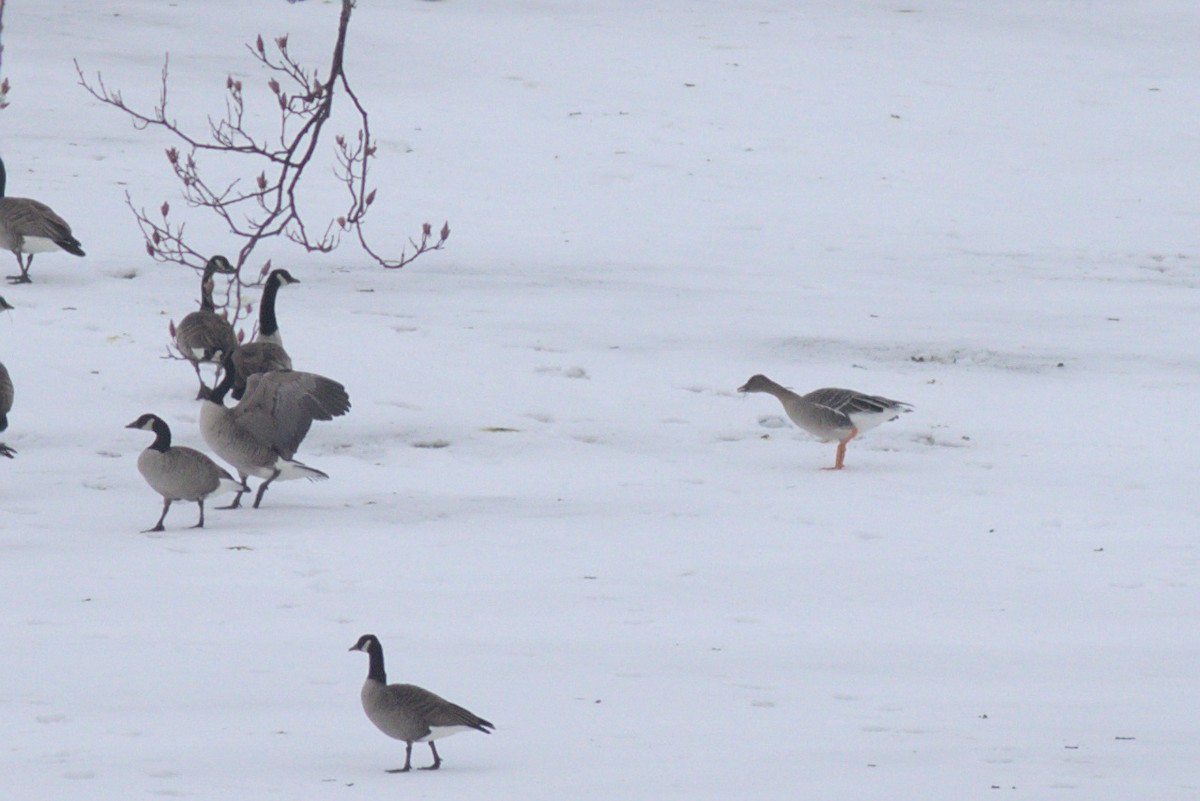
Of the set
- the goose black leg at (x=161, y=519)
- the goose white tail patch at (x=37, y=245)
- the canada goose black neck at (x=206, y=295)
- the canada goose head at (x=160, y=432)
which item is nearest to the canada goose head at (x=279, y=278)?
the canada goose black neck at (x=206, y=295)

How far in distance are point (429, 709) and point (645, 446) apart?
15.7 ft

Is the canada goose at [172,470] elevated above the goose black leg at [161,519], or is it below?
→ above

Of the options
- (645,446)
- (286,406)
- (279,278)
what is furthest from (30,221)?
(645,446)

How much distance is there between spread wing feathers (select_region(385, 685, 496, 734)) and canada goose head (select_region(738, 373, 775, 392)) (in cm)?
519

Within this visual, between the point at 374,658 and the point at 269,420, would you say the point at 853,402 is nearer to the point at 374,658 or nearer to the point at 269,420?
the point at 269,420

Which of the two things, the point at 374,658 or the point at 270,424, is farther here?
the point at 270,424

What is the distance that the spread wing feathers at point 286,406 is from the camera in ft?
27.5

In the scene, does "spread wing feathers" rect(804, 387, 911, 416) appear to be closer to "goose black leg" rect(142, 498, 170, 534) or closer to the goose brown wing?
"goose black leg" rect(142, 498, 170, 534)

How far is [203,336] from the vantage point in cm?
980

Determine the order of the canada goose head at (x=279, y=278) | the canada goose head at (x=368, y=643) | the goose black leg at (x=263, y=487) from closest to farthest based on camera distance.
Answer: the canada goose head at (x=368, y=643), the goose black leg at (x=263, y=487), the canada goose head at (x=279, y=278)

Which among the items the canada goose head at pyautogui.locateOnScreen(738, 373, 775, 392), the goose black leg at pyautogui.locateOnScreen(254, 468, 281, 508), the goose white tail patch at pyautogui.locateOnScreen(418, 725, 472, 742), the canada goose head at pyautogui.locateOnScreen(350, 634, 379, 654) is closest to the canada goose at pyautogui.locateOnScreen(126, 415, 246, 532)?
the goose black leg at pyautogui.locateOnScreen(254, 468, 281, 508)

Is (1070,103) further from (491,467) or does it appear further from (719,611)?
(719,611)

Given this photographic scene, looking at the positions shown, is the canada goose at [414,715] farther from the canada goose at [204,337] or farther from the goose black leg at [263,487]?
the canada goose at [204,337]

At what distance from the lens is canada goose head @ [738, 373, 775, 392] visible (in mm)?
10070
